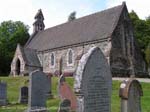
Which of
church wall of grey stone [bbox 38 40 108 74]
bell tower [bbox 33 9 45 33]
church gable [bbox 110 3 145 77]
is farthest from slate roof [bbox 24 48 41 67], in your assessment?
church gable [bbox 110 3 145 77]

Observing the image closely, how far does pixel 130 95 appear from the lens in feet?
37.8

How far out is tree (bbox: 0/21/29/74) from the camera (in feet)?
216

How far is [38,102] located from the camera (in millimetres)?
16281

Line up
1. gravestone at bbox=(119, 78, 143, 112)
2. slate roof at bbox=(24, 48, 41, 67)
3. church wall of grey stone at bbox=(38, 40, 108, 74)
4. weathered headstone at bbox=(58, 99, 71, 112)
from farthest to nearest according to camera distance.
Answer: slate roof at bbox=(24, 48, 41, 67) < church wall of grey stone at bbox=(38, 40, 108, 74) < weathered headstone at bbox=(58, 99, 71, 112) < gravestone at bbox=(119, 78, 143, 112)

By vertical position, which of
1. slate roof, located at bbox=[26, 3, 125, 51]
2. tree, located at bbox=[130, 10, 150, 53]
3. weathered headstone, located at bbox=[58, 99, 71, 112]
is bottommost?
weathered headstone, located at bbox=[58, 99, 71, 112]

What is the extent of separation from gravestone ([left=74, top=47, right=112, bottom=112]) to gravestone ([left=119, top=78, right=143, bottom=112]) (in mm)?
553

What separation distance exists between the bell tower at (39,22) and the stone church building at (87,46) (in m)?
7.44

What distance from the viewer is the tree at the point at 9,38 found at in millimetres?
65812

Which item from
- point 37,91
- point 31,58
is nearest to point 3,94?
point 37,91

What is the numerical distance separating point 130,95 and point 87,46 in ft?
97.3

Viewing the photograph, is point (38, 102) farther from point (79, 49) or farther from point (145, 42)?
point (145, 42)

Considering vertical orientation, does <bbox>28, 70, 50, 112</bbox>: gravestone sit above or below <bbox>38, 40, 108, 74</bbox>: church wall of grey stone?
below

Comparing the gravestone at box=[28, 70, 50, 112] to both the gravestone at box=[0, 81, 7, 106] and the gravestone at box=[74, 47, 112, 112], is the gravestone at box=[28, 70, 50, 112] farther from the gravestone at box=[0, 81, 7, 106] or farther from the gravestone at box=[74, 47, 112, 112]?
the gravestone at box=[74, 47, 112, 112]

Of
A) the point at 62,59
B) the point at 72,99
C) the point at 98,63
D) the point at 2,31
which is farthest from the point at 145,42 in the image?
the point at 98,63
